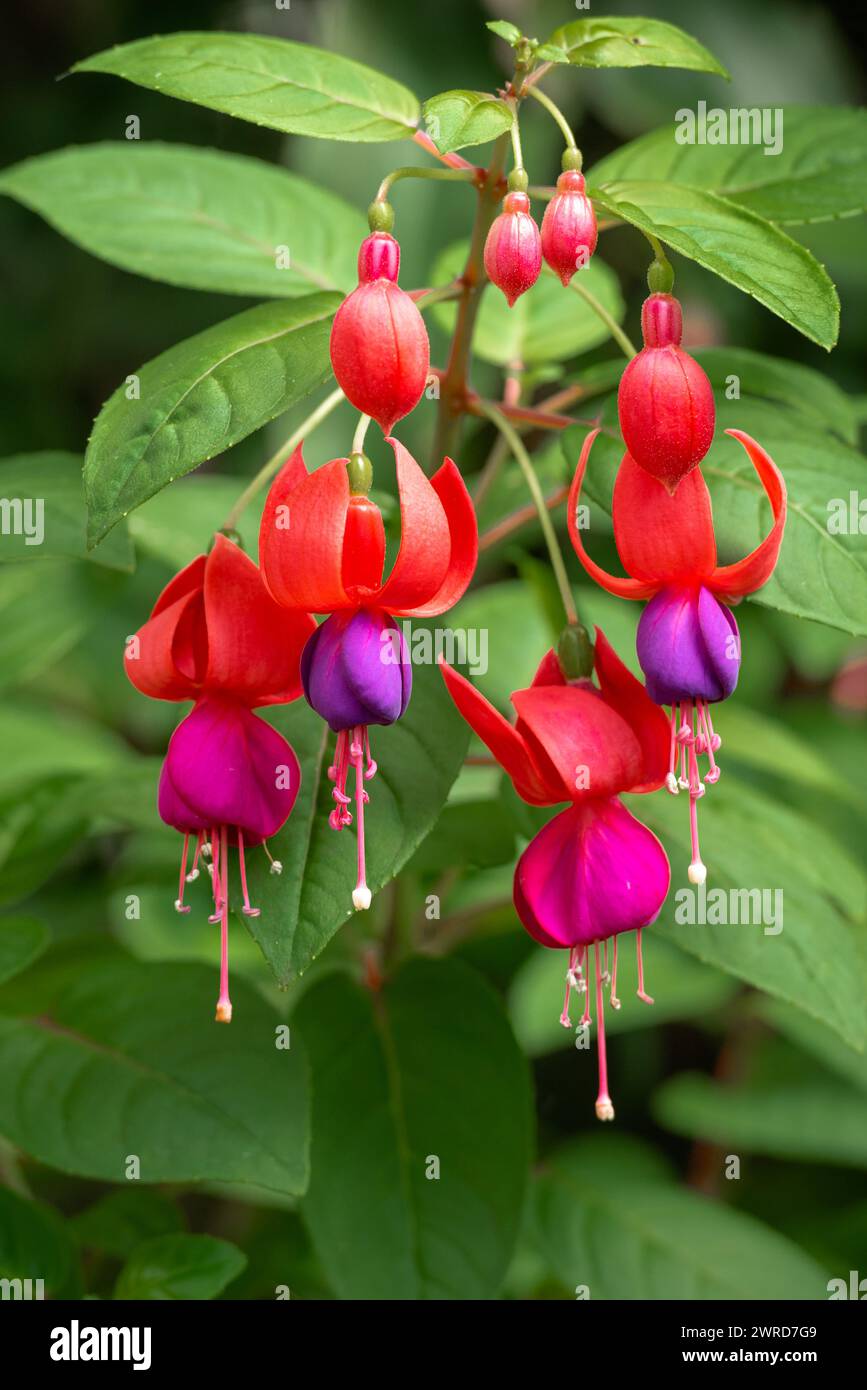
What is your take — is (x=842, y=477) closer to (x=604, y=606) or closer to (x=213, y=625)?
(x=213, y=625)

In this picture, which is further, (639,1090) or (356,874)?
(639,1090)

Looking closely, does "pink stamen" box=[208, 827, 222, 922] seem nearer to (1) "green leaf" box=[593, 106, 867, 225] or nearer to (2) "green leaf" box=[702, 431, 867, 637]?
(2) "green leaf" box=[702, 431, 867, 637]

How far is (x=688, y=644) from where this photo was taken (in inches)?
29.3

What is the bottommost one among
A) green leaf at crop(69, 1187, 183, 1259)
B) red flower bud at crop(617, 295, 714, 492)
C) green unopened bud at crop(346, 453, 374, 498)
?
green leaf at crop(69, 1187, 183, 1259)

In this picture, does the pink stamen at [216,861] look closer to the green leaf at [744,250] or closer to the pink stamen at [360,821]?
the pink stamen at [360,821]

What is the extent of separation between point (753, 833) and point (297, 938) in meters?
0.47

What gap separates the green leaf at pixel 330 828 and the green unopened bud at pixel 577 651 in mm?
78

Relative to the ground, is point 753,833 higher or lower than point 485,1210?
higher

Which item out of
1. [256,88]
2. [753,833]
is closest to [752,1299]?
[753,833]

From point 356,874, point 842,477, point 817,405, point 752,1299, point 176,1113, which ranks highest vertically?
point 817,405

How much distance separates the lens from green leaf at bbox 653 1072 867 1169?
60.2 inches

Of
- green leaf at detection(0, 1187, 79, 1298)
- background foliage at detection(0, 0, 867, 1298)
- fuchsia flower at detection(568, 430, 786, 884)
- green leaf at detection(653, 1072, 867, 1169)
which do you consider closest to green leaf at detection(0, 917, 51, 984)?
background foliage at detection(0, 0, 867, 1298)

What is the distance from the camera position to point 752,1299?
119 cm

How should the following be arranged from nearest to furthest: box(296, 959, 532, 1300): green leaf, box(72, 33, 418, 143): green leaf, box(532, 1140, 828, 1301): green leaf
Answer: box(72, 33, 418, 143): green leaf
box(296, 959, 532, 1300): green leaf
box(532, 1140, 828, 1301): green leaf
